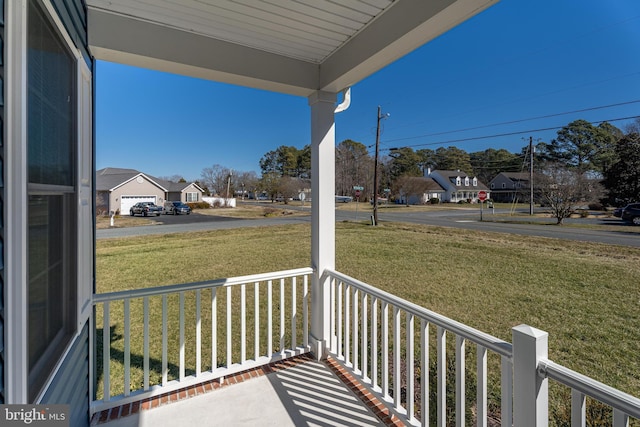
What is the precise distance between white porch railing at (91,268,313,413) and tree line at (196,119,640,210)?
305 cm

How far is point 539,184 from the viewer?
523 centimetres

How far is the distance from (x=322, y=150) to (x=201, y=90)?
11.2m

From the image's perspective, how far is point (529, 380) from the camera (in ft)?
3.47

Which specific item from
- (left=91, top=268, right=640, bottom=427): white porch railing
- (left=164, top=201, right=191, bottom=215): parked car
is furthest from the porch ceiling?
(left=164, top=201, right=191, bottom=215): parked car

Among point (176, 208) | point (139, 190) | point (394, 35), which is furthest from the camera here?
point (176, 208)

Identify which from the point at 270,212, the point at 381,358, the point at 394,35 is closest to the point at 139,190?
the point at 270,212

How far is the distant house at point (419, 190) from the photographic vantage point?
83.8ft

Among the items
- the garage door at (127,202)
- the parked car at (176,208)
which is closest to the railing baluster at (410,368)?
the garage door at (127,202)

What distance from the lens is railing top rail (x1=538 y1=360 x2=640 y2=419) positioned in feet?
2.59

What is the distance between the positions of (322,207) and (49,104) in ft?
5.88

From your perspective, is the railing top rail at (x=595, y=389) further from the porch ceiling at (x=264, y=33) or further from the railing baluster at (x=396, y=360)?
the porch ceiling at (x=264, y=33)

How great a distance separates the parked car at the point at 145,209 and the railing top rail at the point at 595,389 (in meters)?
15.7

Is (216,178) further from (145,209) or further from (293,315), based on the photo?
(293,315)

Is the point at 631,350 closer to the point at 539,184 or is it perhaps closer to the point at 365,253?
the point at 539,184
